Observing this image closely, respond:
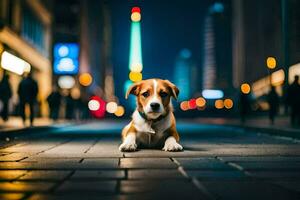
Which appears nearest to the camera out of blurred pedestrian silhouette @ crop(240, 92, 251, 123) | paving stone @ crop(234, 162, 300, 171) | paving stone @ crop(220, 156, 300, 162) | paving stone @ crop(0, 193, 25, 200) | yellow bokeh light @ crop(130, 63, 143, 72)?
paving stone @ crop(0, 193, 25, 200)

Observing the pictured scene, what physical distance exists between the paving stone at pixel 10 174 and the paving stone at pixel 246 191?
2.05 metres

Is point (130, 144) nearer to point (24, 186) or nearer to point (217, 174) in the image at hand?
point (217, 174)

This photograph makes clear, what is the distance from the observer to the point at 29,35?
1757 inches

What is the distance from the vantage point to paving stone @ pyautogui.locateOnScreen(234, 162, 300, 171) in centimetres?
672

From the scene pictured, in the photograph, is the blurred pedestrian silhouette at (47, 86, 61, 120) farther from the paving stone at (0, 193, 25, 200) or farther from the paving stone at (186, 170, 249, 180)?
the paving stone at (0, 193, 25, 200)

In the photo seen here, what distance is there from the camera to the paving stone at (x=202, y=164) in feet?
22.1

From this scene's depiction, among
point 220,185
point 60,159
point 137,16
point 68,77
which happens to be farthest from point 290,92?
point 137,16

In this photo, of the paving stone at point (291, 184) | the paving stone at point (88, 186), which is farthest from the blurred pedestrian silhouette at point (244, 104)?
the paving stone at point (88, 186)

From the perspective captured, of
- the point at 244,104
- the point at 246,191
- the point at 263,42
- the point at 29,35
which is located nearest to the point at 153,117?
the point at 246,191

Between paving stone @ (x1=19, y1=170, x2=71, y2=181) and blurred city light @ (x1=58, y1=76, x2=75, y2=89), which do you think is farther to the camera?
blurred city light @ (x1=58, y1=76, x2=75, y2=89)

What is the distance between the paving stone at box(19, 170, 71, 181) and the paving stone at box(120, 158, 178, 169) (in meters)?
1.01

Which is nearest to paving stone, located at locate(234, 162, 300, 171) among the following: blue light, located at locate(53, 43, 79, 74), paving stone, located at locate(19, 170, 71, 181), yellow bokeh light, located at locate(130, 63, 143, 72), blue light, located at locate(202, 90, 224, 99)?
paving stone, located at locate(19, 170, 71, 181)

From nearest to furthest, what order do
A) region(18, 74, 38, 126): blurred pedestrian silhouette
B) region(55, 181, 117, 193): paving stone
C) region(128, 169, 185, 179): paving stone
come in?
1. region(55, 181, 117, 193): paving stone
2. region(128, 169, 185, 179): paving stone
3. region(18, 74, 38, 126): blurred pedestrian silhouette

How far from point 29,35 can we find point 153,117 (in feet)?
124
